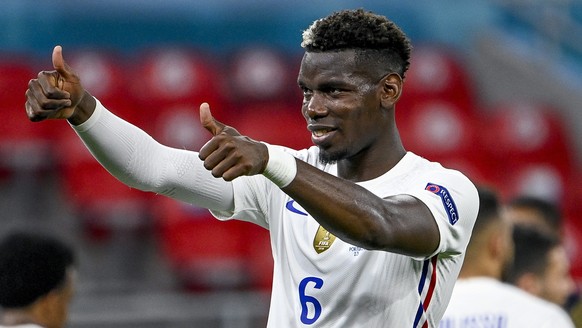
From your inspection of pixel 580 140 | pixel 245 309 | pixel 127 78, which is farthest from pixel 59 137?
pixel 580 140

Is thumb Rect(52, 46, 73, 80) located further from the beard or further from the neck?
the neck

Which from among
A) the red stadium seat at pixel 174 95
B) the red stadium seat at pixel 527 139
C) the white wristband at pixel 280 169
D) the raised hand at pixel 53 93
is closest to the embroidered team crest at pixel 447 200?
the white wristband at pixel 280 169

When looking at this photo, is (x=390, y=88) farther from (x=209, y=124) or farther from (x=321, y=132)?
(x=209, y=124)

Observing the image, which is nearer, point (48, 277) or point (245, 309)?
point (48, 277)

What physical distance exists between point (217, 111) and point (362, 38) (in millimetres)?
6262

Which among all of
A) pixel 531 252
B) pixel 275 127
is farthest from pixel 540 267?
Answer: pixel 275 127

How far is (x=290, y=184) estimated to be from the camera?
10.1 feet

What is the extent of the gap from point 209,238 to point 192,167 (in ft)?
16.0

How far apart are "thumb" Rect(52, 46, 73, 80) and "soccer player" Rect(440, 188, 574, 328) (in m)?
2.04

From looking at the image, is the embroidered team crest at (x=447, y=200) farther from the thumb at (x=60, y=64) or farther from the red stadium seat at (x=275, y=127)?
the red stadium seat at (x=275, y=127)

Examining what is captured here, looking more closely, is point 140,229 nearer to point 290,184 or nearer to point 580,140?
point 580,140

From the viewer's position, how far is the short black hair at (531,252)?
568cm

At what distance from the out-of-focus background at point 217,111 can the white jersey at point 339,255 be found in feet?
11.5

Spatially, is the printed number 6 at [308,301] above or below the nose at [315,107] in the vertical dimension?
below
